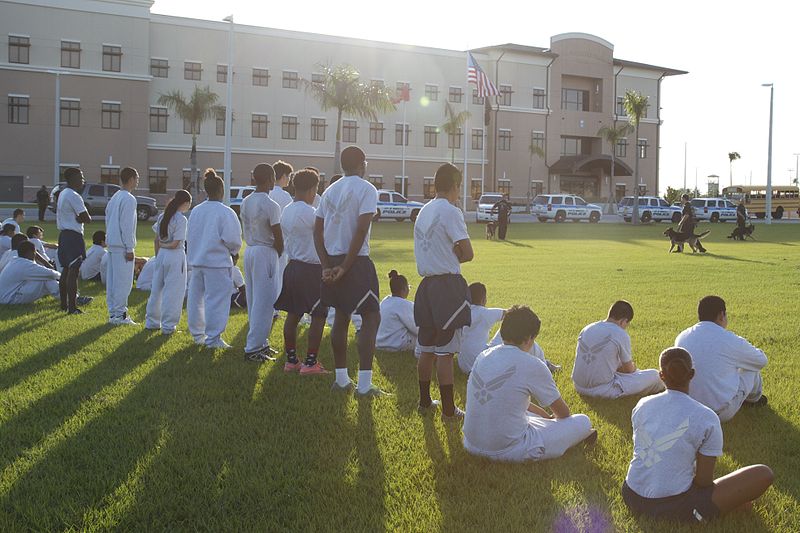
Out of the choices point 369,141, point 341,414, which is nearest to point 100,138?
point 369,141

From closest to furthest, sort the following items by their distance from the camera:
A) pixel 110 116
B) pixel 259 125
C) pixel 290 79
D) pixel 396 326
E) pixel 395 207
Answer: pixel 396 326
pixel 395 207
pixel 110 116
pixel 259 125
pixel 290 79

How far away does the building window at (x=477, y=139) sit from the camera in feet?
214

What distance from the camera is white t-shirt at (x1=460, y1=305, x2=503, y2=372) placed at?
7.41 m

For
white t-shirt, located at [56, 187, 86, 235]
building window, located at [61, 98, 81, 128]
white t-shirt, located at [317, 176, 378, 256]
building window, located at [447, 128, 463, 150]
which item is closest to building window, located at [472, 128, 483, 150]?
building window, located at [447, 128, 463, 150]

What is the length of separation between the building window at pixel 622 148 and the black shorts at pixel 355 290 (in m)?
68.8

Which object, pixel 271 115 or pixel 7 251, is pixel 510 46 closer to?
pixel 271 115

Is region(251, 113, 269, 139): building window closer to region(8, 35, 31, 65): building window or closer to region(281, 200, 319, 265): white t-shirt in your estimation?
region(8, 35, 31, 65): building window

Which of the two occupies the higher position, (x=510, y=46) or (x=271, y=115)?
(x=510, y=46)

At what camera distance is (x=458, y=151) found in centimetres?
6469

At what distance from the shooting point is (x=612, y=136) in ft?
220

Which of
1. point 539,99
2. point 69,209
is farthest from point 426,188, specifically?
point 69,209

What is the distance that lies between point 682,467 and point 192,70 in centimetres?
5468

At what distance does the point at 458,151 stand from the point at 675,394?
61.3 metres

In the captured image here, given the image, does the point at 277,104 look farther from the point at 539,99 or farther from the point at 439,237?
the point at 439,237
